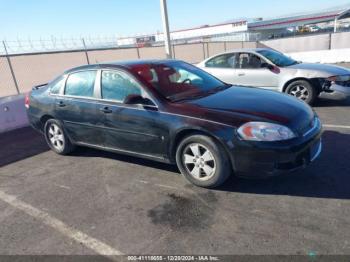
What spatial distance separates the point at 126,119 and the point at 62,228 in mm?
1596

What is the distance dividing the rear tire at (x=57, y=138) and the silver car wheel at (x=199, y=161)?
2.49m

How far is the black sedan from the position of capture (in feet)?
11.4

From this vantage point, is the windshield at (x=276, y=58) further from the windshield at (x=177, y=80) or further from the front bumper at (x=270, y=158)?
the front bumper at (x=270, y=158)

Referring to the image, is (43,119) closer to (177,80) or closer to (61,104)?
(61,104)

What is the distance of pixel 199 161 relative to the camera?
3.80 meters

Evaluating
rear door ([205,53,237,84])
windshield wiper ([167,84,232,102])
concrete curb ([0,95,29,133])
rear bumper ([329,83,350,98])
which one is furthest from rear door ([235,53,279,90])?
concrete curb ([0,95,29,133])

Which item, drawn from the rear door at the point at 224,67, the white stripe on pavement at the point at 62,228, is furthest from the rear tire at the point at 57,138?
the rear door at the point at 224,67

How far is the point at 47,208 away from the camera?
3.82 meters

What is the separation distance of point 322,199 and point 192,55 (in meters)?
16.9

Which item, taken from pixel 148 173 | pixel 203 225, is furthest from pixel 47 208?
pixel 203 225

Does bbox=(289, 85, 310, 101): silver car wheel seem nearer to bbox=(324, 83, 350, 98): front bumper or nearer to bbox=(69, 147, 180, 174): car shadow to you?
bbox=(324, 83, 350, 98): front bumper

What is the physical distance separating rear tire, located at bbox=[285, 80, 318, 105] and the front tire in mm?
4522

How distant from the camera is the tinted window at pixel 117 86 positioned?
430cm

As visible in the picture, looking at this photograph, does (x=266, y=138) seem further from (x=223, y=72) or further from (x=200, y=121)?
(x=223, y=72)
